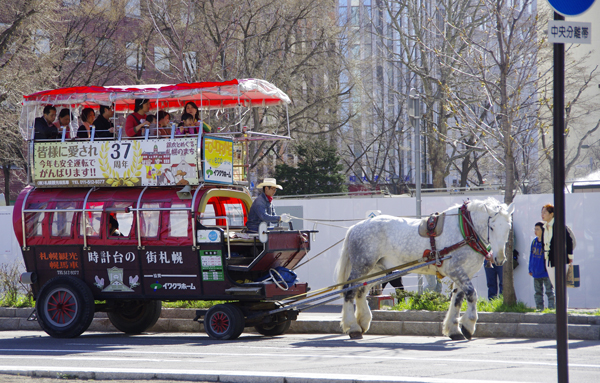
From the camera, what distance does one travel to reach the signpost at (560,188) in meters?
4.81

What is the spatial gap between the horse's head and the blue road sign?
568cm

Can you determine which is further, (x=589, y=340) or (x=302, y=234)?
(x=302, y=234)

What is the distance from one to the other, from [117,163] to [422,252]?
17.3 ft

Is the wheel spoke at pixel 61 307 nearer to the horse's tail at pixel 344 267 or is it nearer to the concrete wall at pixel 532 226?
the horse's tail at pixel 344 267

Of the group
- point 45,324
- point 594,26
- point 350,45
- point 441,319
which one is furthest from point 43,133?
point 594,26

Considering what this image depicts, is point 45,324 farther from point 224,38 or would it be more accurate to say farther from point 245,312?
point 224,38

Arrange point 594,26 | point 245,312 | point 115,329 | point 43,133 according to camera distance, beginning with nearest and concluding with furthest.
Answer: point 245,312
point 43,133
point 115,329
point 594,26

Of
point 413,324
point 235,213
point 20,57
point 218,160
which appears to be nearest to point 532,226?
point 413,324

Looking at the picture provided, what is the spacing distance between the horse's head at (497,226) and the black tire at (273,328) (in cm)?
372

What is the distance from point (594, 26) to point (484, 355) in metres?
20.7

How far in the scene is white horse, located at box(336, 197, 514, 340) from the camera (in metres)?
10.3

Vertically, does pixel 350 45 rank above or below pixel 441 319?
above

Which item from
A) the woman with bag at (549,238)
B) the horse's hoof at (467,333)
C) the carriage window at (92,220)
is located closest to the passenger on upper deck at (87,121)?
the carriage window at (92,220)

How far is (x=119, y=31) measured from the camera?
29.0 meters
